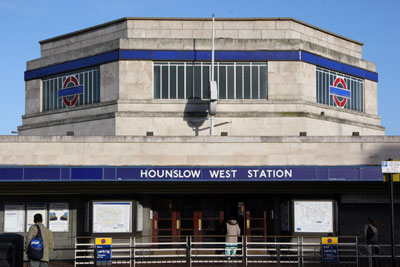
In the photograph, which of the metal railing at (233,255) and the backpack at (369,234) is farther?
the backpack at (369,234)

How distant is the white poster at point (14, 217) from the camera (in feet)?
85.3

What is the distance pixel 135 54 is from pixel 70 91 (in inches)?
193

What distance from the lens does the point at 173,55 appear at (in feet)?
113

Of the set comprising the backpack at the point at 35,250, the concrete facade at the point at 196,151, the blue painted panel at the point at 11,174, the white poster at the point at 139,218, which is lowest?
the backpack at the point at 35,250

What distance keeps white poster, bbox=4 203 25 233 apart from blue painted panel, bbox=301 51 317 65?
53.2 ft

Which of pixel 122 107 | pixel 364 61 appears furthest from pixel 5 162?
pixel 364 61

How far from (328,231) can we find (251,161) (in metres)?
3.98

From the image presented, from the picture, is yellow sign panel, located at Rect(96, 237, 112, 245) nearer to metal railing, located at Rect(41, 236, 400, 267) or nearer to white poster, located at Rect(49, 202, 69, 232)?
metal railing, located at Rect(41, 236, 400, 267)

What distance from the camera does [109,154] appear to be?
86.1 ft

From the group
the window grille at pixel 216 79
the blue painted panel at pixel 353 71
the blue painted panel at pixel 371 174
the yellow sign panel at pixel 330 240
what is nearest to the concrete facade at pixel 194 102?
A: the window grille at pixel 216 79

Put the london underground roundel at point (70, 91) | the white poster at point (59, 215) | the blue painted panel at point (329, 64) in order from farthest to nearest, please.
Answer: the london underground roundel at point (70, 91) → the blue painted panel at point (329, 64) → the white poster at point (59, 215)

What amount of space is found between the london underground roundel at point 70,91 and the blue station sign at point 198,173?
12.0 meters

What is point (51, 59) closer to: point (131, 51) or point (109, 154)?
point (131, 51)

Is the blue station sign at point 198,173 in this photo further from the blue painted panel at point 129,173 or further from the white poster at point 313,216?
the white poster at point 313,216
